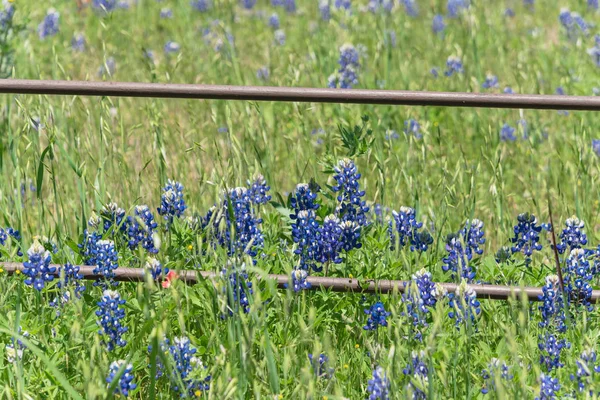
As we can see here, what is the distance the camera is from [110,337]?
233 cm

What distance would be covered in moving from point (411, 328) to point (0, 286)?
48.6 inches

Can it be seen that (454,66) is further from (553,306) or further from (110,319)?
(110,319)

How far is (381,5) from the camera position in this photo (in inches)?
199

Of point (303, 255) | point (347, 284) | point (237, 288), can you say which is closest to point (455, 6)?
point (303, 255)

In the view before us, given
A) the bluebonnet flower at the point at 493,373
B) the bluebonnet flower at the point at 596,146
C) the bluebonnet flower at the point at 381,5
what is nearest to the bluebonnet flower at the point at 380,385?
the bluebonnet flower at the point at 493,373

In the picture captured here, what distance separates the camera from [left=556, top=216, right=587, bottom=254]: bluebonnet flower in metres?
2.68

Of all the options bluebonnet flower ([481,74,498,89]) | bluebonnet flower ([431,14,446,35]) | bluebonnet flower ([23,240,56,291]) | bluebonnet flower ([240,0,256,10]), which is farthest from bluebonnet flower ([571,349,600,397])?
bluebonnet flower ([240,0,256,10])

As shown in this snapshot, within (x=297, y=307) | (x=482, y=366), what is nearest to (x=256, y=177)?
(x=297, y=307)

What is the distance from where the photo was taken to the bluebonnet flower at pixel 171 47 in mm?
5400

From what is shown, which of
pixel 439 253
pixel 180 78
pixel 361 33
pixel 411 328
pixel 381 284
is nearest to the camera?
pixel 411 328

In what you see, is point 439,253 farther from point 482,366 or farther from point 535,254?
point 482,366

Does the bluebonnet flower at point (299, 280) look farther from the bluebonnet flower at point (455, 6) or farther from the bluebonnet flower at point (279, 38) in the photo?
the bluebonnet flower at point (455, 6)

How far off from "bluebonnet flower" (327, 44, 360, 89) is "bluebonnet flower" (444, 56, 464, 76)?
1.60 ft

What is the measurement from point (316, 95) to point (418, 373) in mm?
854
